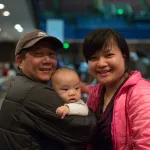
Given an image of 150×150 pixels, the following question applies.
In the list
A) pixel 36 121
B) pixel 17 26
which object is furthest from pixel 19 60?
pixel 17 26

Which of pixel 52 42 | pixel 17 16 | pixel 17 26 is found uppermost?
pixel 52 42

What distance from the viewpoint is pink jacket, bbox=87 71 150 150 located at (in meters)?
1.50

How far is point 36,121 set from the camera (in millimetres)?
1675

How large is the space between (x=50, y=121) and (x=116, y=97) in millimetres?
382

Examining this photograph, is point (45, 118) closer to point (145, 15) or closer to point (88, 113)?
point (88, 113)

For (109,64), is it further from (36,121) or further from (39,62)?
(36,121)

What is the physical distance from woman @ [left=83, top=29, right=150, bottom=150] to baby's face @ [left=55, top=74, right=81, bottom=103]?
0.15m

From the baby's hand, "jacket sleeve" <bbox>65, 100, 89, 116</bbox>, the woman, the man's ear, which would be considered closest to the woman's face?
the woman

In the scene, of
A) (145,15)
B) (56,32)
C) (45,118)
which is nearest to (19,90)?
(45,118)

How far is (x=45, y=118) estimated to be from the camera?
1.67 metres

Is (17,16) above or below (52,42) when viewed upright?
below

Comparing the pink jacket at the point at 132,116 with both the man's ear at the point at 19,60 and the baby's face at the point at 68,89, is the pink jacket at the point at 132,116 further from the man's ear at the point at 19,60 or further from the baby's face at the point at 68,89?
the man's ear at the point at 19,60

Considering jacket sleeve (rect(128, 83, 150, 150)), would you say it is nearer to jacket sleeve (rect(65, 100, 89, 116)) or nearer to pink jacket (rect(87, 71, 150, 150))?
pink jacket (rect(87, 71, 150, 150))

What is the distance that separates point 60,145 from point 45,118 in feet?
0.64
